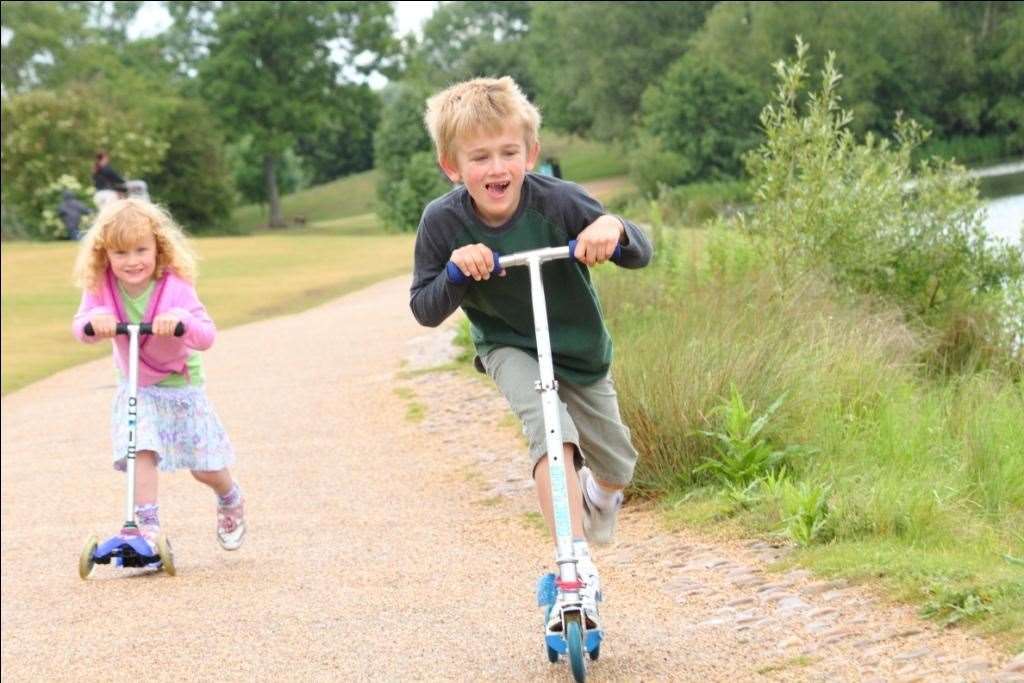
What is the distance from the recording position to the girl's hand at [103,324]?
22.4ft

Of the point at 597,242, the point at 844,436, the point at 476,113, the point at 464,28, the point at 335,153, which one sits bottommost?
the point at 844,436

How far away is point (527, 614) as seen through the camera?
5902mm

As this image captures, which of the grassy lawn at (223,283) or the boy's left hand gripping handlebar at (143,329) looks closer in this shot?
the boy's left hand gripping handlebar at (143,329)

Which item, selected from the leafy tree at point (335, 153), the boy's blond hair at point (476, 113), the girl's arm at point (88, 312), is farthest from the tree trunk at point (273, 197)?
the boy's blond hair at point (476, 113)

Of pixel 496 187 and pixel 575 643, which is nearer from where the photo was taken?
pixel 575 643

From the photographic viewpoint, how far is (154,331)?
22.5 ft

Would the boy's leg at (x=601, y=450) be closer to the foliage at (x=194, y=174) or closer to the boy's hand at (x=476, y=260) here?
the boy's hand at (x=476, y=260)

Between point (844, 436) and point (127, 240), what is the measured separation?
12.0ft

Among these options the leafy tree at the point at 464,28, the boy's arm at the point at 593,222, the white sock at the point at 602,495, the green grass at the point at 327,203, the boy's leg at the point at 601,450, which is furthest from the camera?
the leafy tree at the point at 464,28

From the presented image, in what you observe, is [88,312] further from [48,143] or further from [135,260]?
[48,143]

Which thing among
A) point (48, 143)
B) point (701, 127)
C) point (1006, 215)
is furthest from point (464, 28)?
point (1006, 215)

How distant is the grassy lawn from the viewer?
65.0ft

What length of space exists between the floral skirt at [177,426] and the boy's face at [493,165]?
2827 millimetres

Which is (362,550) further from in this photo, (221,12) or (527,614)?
(221,12)
